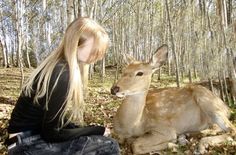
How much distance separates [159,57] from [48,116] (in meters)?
3.36

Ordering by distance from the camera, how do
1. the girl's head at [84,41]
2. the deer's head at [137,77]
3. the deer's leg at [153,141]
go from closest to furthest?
the girl's head at [84,41]
the deer's leg at [153,141]
the deer's head at [137,77]

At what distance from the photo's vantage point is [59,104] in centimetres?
351

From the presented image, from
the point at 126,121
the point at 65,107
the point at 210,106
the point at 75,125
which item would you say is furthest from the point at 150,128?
the point at 65,107

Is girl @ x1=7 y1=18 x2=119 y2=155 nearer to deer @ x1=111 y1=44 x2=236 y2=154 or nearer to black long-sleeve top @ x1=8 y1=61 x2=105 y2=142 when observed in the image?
black long-sleeve top @ x1=8 y1=61 x2=105 y2=142

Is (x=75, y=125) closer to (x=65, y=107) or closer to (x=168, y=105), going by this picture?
(x=65, y=107)

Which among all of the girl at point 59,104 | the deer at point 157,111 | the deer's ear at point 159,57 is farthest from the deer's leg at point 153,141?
the girl at point 59,104

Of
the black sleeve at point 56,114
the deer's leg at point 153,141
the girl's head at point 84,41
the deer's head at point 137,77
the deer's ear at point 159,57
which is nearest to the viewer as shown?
the black sleeve at point 56,114

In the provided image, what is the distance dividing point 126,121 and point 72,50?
2567mm

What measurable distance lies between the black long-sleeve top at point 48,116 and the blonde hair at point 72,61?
0.04m

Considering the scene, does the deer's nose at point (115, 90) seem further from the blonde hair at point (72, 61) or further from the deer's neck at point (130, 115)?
the blonde hair at point (72, 61)

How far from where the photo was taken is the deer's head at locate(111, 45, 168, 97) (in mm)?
5934

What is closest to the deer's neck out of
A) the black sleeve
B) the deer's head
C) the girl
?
the deer's head

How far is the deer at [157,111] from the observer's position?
5.95 m

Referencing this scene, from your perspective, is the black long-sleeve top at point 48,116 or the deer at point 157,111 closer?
the black long-sleeve top at point 48,116
